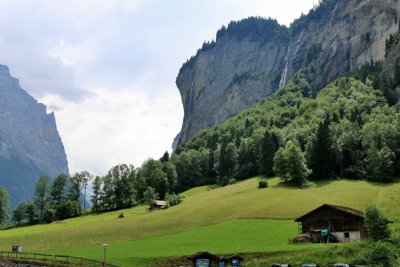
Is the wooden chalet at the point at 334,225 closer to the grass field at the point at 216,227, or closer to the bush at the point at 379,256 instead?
the grass field at the point at 216,227

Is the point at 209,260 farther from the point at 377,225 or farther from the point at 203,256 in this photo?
the point at 377,225

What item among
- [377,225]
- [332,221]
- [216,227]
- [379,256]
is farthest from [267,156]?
[379,256]

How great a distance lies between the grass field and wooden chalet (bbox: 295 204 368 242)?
2.91 metres

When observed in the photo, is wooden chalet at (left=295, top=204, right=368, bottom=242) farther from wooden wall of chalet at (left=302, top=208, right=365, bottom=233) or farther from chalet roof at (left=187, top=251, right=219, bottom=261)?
chalet roof at (left=187, top=251, right=219, bottom=261)

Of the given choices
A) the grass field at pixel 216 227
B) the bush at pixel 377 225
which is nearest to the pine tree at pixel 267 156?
the grass field at pixel 216 227

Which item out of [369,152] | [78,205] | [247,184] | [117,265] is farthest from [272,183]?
[117,265]

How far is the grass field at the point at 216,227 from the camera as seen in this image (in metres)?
65.8

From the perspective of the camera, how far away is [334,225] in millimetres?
73312

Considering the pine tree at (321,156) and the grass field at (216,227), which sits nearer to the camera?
the grass field at (216,227)

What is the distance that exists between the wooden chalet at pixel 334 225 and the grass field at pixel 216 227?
9.56 ft

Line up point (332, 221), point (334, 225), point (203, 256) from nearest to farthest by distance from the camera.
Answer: point (203, 256)
point (334, 225)
point (332, 221)

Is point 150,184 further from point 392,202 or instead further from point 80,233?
point 392,202

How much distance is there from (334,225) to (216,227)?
63.8 feet

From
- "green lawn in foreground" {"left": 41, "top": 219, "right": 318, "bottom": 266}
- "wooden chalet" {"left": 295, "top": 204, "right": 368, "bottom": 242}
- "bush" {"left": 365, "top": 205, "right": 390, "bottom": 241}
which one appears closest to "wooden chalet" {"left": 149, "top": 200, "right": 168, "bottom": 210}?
"green lawn in foreground" {"left": 41, "top": 219, "right": 318, "bottom": 266}
